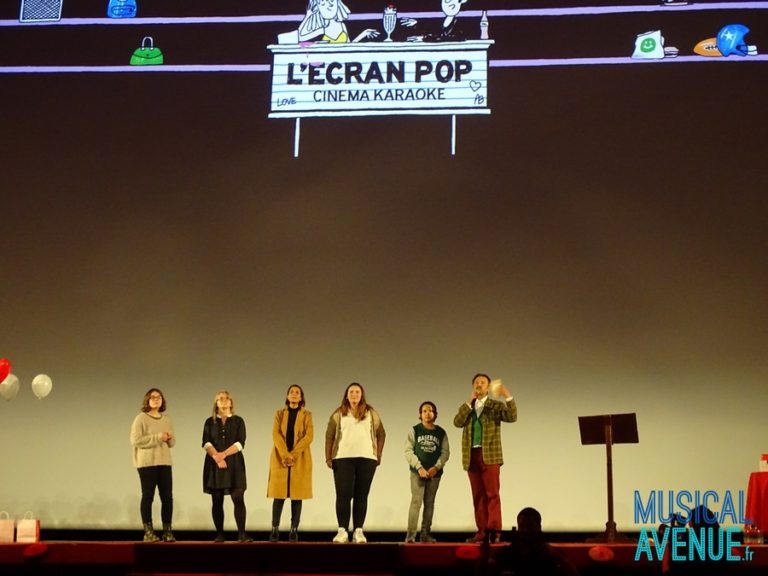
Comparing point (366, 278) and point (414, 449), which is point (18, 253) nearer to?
point (366, 278)

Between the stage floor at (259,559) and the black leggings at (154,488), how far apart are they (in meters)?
0.69

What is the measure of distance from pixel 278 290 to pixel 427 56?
1977mm

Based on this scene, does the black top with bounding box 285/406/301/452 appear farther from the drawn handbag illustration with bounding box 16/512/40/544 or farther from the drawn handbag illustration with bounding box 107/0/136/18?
the drawn handbag illustration with bounding box 107/0/136/18

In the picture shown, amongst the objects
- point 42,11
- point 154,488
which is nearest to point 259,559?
point 154,488

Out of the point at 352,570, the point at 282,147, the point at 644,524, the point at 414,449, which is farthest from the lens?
the point at 282,147

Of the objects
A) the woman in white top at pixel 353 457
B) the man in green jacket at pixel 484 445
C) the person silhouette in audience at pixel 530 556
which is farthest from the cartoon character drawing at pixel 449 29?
the person silhouette in audience at pixel 530 556

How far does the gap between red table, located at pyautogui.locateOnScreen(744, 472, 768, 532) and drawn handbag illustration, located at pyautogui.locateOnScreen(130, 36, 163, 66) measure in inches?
199

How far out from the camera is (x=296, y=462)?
5805mm

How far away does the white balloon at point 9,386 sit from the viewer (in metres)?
6.41

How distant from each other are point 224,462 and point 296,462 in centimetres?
43

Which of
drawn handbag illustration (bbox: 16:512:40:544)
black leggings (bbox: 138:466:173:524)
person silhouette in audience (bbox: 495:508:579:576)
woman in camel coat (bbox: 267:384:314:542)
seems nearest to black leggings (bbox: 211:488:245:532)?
woman in camel coat (bbox: 267:384:314:542)

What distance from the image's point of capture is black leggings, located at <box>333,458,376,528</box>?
227 inches

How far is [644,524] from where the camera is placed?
6.64 m

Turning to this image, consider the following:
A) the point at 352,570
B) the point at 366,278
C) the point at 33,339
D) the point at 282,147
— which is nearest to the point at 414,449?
the point at 352,570
